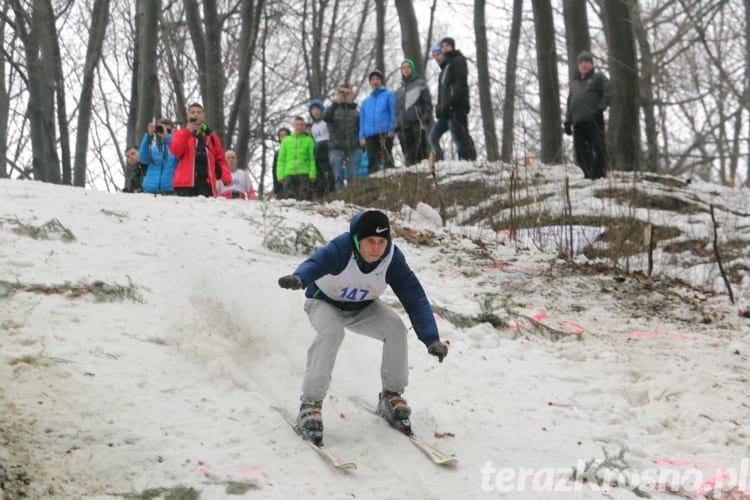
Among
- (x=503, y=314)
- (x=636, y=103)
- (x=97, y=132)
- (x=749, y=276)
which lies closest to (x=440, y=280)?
(x=503, y=314)

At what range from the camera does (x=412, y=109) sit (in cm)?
1091

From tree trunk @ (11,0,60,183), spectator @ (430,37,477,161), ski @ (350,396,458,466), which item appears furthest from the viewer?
tree trunk @ (11,0,60,183)

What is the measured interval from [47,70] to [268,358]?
9.05m

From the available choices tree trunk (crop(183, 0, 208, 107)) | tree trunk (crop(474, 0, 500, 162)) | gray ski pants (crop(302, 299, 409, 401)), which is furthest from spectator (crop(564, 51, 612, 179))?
tree trunk (crop(183, 0, 208, 107))

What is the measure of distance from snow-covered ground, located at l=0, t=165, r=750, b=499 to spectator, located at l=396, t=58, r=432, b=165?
449 centimetres

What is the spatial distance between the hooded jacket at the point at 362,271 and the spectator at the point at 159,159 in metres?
5.69

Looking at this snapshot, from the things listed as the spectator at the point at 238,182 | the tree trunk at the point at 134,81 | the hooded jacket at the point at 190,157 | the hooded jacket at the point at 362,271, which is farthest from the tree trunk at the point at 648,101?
the tree trunk at the point at 134,81

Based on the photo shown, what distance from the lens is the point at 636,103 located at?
35.4ft

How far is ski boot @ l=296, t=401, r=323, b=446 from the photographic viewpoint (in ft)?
11.6

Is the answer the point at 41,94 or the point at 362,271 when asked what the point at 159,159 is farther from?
the point at 362,271

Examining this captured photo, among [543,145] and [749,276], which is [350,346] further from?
[543,145]

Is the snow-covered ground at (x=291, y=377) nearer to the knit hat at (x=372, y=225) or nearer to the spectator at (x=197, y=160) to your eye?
the knit hat at (x=372, y=225)

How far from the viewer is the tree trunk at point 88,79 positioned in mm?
13336

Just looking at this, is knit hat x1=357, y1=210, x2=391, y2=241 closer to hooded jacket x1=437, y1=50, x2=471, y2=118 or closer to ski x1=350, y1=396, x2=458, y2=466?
ski x1=350, y1=396, x2=458, y2=466
